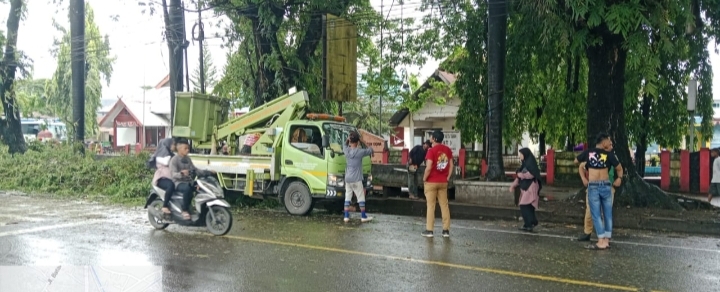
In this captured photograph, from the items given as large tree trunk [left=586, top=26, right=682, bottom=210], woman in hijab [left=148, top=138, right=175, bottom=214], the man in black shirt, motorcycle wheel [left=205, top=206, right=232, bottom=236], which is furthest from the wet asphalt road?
the man in black shirt

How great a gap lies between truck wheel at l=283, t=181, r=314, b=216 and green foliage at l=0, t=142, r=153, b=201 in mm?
4469

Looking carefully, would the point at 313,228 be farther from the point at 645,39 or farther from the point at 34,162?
the point at 34,162

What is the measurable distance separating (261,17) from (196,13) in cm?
218

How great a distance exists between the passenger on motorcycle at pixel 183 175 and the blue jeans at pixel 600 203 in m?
5.83

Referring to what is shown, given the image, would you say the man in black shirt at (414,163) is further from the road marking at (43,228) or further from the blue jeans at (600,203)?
the road marking at (43,228)

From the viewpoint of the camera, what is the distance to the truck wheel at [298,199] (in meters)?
12.0

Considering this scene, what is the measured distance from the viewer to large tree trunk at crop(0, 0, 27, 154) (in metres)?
22.1

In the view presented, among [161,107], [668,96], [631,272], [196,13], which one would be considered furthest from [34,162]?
[161,107]

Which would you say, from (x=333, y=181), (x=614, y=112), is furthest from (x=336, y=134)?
(x=614, y=112)

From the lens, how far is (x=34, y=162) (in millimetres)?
18781

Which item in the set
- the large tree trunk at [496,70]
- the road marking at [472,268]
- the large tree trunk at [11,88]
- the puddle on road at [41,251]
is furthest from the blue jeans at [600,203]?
the large tree trunk at [11,88]

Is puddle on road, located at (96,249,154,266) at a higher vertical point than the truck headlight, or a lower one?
lower

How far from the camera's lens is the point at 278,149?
1234 cm

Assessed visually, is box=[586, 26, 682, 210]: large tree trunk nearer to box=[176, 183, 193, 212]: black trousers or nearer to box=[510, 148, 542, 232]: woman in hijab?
box=[510, 148, 542, 232]: woman in hijab
